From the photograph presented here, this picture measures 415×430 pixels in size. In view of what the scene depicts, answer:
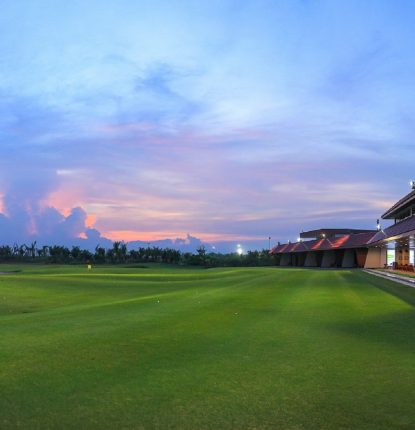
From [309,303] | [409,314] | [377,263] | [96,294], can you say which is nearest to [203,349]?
[409,314]

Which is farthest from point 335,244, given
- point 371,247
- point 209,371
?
point 209,371

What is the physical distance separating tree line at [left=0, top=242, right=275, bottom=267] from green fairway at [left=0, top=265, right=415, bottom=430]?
320ft

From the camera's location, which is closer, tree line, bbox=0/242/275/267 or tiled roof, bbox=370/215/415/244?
tiled roof, bbox=370/215/415/244

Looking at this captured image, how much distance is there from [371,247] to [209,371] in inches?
2711

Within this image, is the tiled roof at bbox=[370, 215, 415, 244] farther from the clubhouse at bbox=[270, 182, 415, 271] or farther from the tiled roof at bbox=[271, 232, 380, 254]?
the tiled roof at bbox=[271, 232, 380, 254]

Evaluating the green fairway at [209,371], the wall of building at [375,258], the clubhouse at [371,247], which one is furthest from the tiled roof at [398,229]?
the green fairway at [209,371]

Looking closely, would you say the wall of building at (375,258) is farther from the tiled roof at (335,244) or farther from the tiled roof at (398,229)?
the tiled roof at (398,229)

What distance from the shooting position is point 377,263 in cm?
7219

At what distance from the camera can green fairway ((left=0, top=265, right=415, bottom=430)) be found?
17.4ft

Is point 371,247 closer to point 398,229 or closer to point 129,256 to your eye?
Answer: point 398,229

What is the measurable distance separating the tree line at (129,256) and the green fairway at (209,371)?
320 feet

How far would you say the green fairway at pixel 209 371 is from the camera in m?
5.29

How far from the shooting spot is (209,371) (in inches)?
285

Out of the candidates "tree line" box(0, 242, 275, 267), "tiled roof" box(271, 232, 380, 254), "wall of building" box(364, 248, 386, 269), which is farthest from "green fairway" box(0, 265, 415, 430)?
"tree line" box(0, 242, 275, 267)
